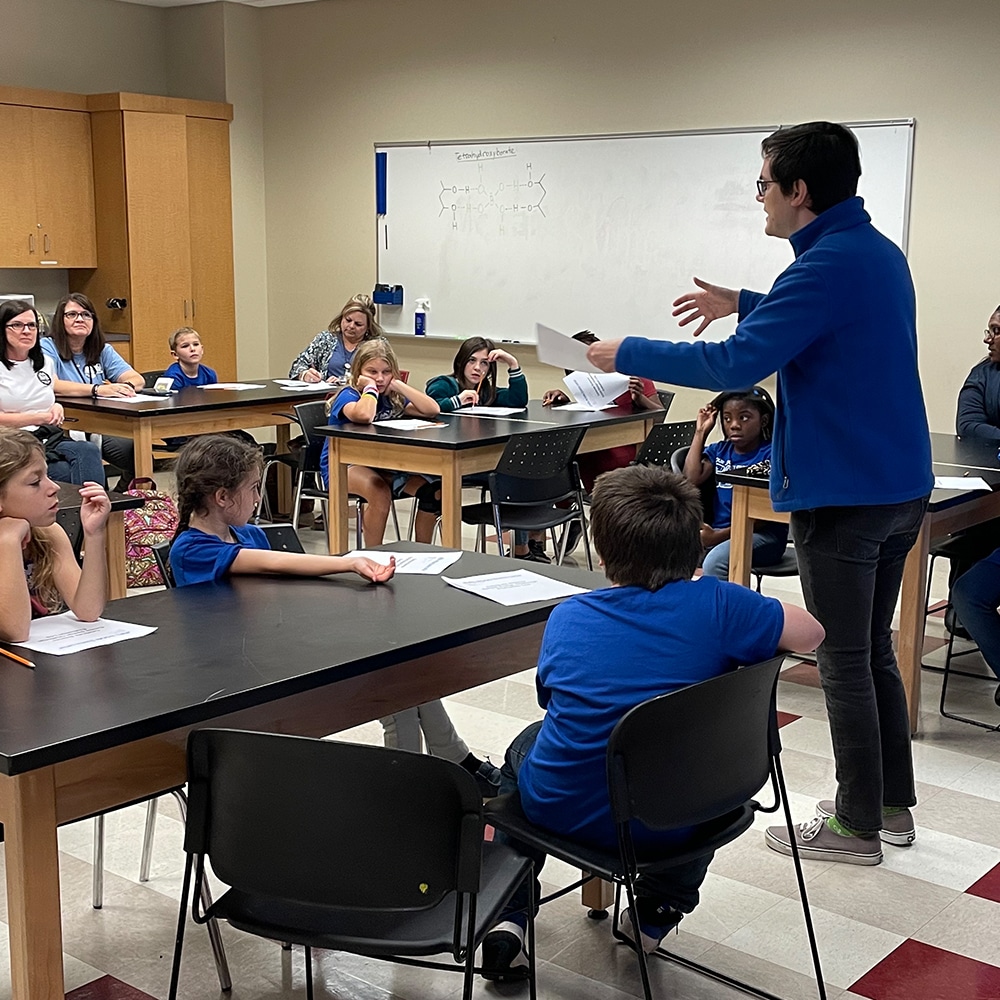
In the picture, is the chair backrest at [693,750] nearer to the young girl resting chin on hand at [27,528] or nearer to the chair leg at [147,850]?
the young girl resting chin on hand at [27,528]

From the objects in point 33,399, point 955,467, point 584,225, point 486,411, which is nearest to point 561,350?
point 955,467

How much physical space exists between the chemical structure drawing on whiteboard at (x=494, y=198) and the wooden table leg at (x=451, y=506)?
329 centimetres

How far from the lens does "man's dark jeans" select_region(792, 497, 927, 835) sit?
106 inches

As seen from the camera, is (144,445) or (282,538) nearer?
(282,538)

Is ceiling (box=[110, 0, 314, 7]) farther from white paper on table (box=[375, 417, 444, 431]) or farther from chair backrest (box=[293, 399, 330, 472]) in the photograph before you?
white paper on table (box=[375, 417, 444, 431])

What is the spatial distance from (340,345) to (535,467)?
2401 mm

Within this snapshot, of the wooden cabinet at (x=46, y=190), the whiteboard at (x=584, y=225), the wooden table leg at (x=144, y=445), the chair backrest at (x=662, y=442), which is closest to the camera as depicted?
the chair backrest at (x=662, y=442)

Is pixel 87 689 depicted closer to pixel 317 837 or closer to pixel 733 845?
pixel 317 837

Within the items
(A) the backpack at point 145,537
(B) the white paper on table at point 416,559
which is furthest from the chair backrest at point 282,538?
(A) the backpack at point 145,537

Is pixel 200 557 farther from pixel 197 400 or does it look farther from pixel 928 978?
pixel 197 400

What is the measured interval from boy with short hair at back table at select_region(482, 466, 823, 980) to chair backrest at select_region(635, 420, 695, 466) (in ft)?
10.6

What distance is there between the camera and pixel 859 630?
2.74 m

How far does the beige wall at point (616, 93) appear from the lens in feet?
20.7

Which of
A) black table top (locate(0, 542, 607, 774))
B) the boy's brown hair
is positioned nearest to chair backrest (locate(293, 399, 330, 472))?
black table top (locate(0, 542, 607, 774))
